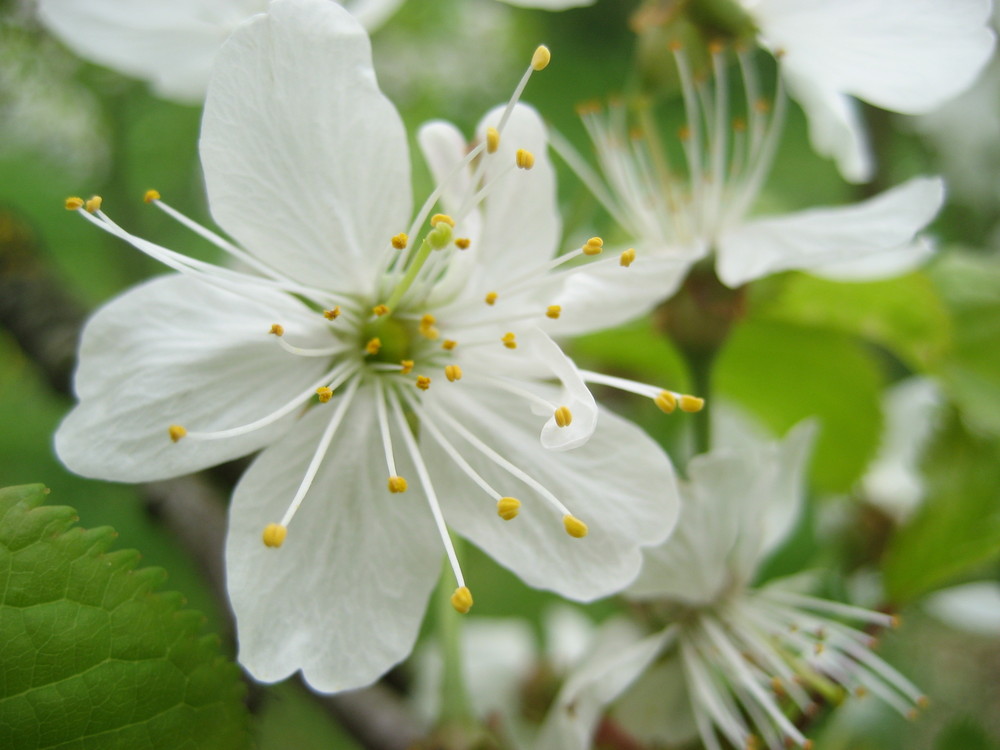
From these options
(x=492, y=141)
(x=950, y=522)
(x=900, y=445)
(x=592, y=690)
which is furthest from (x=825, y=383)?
(x=492, y=141)

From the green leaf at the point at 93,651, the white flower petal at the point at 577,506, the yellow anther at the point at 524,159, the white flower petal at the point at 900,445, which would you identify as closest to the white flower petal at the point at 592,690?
the white flower petal at the point at 577,506

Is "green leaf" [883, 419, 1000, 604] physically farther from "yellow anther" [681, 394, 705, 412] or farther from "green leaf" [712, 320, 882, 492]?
"yellow anther" [681, 394, 705, 412]

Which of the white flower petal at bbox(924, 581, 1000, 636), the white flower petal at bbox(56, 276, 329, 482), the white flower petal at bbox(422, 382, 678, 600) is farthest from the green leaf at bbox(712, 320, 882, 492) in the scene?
the white flower petal at bbox(56, 276, 329, 482)

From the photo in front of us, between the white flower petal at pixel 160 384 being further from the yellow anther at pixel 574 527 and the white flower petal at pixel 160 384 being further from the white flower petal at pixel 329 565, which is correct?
the yellow anther at pixel 574 527

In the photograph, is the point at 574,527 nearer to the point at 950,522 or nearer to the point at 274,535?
the point at 274,535

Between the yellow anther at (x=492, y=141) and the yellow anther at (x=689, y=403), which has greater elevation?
the yellow anther at (x=492, y=141)

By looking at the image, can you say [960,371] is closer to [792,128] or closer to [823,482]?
[823,482]
